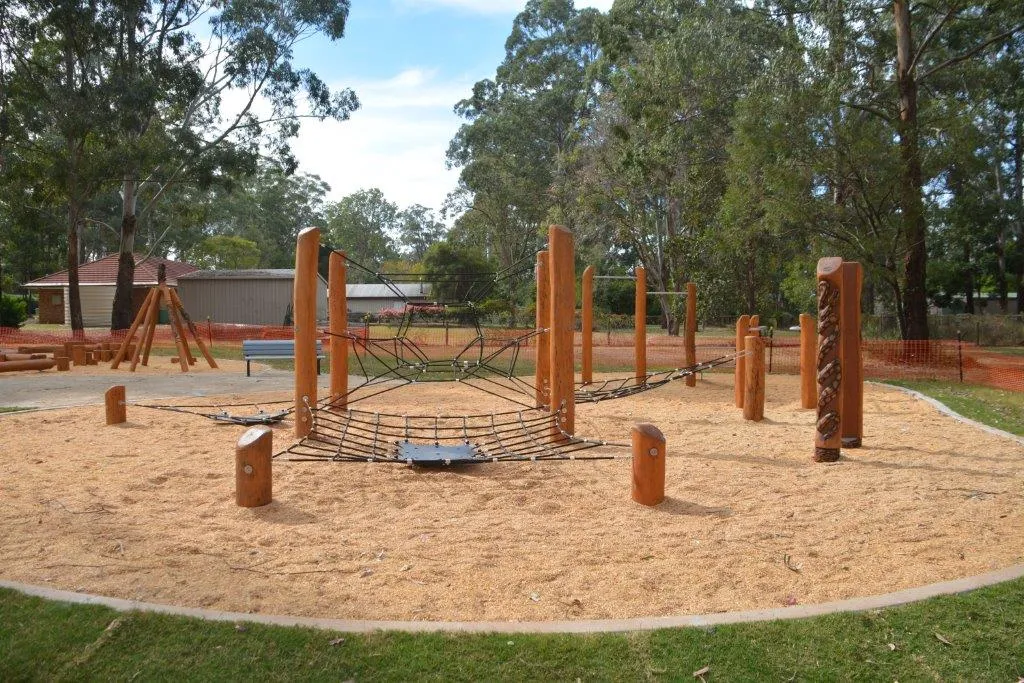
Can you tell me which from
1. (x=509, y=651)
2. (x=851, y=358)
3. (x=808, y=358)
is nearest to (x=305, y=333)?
(x=509, y=651)

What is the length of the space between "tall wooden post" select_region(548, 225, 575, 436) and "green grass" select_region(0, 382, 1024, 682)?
413 centimetres

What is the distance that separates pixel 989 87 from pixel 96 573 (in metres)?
31.3

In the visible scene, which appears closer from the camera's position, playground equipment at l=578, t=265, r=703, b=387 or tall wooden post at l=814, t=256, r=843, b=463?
tall wooden post at l=814, t=256, r=843, b=463

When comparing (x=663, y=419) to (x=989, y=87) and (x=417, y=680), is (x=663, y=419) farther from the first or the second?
(x=989, y=87)

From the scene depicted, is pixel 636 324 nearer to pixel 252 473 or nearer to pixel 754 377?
pixel 754 377

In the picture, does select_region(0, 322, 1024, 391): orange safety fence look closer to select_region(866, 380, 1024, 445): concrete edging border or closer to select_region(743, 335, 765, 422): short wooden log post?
select_region(866, 380, 1024, 445): concrete edging border

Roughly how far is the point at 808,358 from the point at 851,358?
3.04 metres

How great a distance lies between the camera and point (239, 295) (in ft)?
129

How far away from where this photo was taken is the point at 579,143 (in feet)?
124

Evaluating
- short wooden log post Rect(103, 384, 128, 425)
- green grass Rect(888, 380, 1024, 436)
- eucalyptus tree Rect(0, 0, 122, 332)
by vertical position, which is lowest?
green grass Rect(888, 380, 1024, 436)

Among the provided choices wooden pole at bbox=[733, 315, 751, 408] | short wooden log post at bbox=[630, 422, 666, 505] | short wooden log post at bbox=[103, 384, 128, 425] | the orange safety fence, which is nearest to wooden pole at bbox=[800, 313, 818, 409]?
wooden pole at bbox=[733, 315, 751, 408]

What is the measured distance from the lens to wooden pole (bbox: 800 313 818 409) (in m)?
Answer: 9.84

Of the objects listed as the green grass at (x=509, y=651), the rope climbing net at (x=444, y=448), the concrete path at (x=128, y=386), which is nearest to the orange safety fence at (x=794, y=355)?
the concrete path at (x=128, y=386)

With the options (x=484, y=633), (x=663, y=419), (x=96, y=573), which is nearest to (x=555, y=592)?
(x=484, y=633)
